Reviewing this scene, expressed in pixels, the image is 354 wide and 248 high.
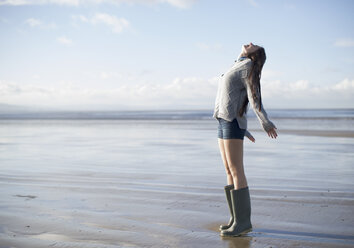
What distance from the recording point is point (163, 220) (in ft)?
13.3

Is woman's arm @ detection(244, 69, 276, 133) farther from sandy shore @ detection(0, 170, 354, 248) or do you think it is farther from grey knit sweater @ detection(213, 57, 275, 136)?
sandy shore @ detection(0, 170, 354, 248)

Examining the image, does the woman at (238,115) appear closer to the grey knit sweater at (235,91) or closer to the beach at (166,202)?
the grey knit sweater at (235,91)

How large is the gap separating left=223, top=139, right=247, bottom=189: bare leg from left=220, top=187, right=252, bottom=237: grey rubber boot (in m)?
0.07

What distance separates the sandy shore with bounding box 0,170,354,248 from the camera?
3.42 m

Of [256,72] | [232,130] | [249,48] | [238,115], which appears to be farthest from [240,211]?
[249,48]

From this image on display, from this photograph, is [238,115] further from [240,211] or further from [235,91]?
[240,211]

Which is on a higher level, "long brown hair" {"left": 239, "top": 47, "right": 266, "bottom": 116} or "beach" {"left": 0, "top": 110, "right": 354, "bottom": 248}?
"long brown hair" {"left": 239, "top": 47, "right": 266, "bottom": 116}

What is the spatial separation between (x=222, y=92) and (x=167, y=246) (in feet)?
5.22

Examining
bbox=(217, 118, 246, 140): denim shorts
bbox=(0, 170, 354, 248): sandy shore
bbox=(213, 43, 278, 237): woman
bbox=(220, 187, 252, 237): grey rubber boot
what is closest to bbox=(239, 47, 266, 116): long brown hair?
bbox=(213, 43, 278, 237): woman

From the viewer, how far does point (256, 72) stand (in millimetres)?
3414

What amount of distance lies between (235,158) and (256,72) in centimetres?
88

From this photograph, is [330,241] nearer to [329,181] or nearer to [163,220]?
[163,220]

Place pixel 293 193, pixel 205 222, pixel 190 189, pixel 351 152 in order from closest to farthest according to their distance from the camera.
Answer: pixel 205 222 < pixel 293 193 < pixel 190 189 < pixel 351 152

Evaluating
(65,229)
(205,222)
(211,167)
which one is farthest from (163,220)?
(211,167)
